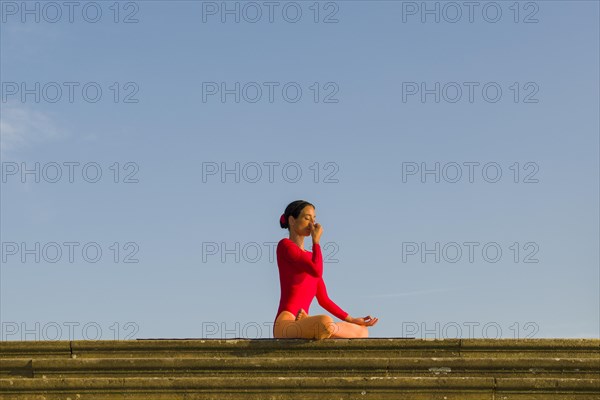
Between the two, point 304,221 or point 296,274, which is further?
point 304,221

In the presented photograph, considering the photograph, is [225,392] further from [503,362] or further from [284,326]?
[503,362]

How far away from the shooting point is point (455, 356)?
1020 centimetres

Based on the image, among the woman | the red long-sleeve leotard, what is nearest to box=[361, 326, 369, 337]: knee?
the woman

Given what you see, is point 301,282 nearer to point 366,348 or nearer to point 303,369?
point 366,348

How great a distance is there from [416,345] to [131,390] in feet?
9.79

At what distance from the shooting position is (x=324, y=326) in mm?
10320

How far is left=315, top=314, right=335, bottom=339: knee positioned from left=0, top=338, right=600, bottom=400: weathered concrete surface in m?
0.09

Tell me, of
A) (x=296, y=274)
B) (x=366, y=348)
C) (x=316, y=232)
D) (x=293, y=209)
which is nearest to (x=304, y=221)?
(x=293, y=209)

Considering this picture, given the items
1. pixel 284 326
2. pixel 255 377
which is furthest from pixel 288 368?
pixel 284 326

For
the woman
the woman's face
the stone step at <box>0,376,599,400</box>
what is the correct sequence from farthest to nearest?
1. the woman's face
2. the woman
3. the stone step at <box>0,376,599,400</box>

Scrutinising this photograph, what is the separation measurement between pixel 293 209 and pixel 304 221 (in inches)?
8.1

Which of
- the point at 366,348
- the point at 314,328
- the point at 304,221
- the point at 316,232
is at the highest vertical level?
the point at 304,221

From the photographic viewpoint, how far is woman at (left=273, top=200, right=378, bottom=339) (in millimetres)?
10891

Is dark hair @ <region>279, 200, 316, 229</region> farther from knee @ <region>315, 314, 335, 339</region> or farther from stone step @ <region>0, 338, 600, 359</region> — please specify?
stone step @ <region>0, 338, 600, 359</region>
